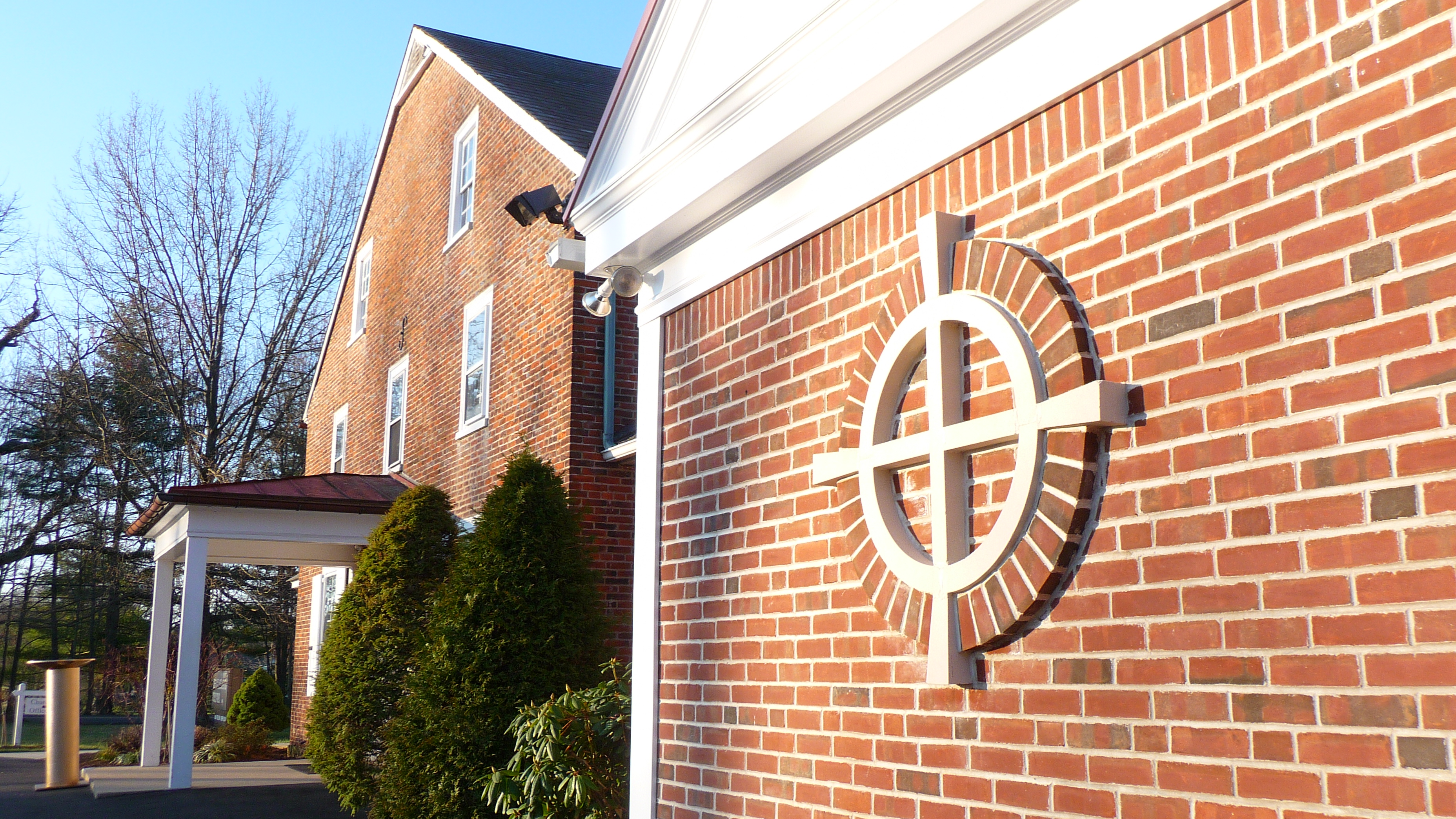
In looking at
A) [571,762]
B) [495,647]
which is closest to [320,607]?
[495,647]

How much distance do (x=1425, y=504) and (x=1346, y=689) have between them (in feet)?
1.38

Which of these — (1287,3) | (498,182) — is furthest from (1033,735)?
(498,182)

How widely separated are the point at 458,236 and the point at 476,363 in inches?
76.8

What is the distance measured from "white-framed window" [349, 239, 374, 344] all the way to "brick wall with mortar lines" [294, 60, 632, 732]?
20cm

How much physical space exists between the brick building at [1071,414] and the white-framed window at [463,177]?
10111 mm

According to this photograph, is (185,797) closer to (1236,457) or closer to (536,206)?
(536,206)

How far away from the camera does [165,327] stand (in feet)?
97.4

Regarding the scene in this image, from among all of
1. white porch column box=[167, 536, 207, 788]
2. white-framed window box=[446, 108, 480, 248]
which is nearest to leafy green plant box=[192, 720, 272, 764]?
white porch column box=[167, 536, 207, 788]

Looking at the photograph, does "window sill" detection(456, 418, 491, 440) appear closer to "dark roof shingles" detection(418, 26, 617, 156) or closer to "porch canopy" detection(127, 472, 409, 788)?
"porch canopy" detection(127, 472, 409, 788)

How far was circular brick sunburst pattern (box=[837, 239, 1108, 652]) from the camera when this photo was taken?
314 centimetres

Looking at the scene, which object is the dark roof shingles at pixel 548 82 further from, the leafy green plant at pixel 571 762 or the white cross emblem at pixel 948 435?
the white cross emblem at pixel 948 435

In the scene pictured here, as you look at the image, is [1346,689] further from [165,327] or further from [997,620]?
[165,327]

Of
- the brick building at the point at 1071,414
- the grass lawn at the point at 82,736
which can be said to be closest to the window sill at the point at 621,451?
the brick building at the point at 1071,414

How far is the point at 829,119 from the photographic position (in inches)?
165
